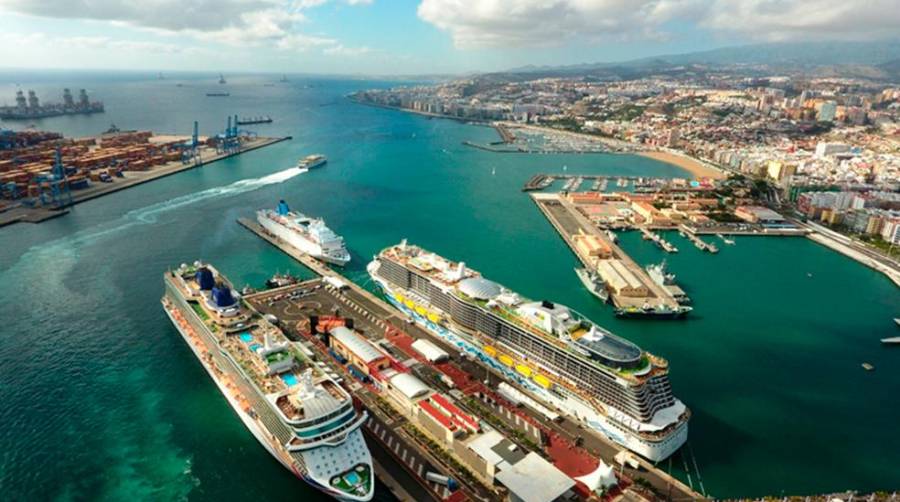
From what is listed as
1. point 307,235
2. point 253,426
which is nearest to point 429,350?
point 253,426

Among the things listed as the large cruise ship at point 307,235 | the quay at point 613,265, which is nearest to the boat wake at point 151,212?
the large cruise ship at point 307,235

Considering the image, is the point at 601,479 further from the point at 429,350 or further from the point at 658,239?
the point at 658,239

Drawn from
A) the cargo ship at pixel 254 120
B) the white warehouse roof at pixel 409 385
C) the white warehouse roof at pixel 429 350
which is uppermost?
the cargo ship at pixel 254 120

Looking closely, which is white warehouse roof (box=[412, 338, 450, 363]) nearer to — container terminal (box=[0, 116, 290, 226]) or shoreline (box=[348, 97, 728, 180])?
container terminal (box=[0, 116, 290, 226])

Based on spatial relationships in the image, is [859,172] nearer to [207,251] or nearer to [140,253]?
[207,251]

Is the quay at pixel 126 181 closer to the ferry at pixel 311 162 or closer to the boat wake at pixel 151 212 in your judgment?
the boat wake at pixel 151 212

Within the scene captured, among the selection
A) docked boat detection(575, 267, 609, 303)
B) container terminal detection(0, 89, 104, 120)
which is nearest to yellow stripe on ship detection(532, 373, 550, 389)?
docked boat detection(575, 267, 609, 303)

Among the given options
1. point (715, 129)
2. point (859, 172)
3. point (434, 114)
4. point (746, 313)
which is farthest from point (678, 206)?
point (434, 114)
